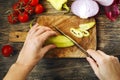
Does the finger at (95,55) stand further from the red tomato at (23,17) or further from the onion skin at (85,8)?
the red tomato at (23,17)

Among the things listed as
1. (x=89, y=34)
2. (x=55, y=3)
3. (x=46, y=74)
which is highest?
(x=55, y=3)

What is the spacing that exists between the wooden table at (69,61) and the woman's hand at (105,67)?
0.40 feet

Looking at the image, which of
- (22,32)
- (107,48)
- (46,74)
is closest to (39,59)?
(46,74)

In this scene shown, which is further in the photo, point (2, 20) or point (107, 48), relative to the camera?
point (2, 20)

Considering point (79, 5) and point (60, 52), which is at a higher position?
point (79, 5)

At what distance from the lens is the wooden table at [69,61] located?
1.13 meters

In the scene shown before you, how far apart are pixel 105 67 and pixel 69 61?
21cm

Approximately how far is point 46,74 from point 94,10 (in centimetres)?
36

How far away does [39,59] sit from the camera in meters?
1.08

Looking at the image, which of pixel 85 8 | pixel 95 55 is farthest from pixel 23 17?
pixel 95 55

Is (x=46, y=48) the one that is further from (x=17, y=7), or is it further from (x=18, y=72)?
(x=17, y=7)

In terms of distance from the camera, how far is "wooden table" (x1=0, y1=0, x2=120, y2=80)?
1134 mm

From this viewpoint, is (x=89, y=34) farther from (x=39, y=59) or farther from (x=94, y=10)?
(x=39, y=59)

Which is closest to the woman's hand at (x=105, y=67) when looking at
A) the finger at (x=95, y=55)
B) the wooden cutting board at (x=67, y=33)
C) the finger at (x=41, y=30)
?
the finger at (x=95, y=55)
